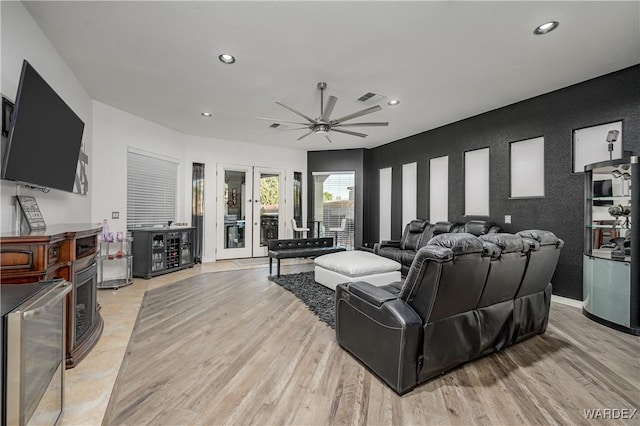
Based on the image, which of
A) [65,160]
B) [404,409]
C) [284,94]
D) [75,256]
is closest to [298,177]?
[284,94]

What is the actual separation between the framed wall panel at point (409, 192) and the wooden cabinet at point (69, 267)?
5728 millimetres

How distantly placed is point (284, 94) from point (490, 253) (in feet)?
11.2

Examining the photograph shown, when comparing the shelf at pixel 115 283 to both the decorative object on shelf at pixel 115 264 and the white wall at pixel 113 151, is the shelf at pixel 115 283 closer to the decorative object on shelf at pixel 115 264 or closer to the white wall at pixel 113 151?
the decorative object on shelf at pixel 115 264

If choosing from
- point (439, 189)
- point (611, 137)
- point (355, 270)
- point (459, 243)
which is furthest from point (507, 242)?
point (439, 189)

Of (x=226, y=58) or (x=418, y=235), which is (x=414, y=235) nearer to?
Answer: (x=418, y=235)

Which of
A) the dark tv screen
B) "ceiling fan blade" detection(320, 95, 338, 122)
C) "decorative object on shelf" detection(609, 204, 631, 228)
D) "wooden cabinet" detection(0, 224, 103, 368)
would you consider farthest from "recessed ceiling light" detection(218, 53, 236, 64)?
"decorative object on shelf" detection(609, 204, 631, 228)

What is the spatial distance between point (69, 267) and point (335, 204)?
20.2ft

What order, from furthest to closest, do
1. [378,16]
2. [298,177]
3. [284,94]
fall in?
[298,177] < [284,94] < [378,16]

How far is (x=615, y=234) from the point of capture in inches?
121

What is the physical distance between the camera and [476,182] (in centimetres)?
505

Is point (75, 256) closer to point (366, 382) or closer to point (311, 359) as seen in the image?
point (311, 359)

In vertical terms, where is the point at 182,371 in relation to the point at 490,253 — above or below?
below

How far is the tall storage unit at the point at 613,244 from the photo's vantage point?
9.37 feet

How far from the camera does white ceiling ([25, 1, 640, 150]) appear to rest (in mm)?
A: 2363
